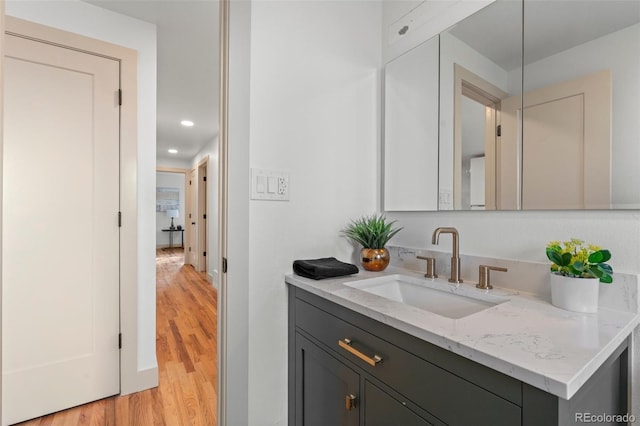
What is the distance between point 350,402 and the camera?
37.6 inches

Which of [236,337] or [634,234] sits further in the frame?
[236,337]

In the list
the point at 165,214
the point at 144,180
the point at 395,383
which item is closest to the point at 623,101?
the point at 395,383

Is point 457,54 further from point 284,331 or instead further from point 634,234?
point 284,331

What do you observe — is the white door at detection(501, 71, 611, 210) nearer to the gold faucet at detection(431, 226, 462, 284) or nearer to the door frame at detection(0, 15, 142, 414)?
the gold faucet at detection(431, 226, 462, 284)

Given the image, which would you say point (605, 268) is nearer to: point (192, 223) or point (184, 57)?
point (184, 57)

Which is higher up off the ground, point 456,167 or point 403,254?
point 456,167

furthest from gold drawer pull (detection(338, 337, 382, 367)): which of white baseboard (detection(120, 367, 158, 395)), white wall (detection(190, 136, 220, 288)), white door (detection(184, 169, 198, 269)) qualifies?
white door (detection(184, 169, 198, 269))

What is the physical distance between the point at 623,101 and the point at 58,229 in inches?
100

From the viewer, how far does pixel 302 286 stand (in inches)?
46.4

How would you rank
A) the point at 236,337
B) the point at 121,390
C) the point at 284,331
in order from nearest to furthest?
the point at 236,337 → the point at 284,331 → the point at 121,390

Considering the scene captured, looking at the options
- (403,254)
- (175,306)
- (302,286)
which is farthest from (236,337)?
(175,306)

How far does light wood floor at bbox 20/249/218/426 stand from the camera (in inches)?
66.5

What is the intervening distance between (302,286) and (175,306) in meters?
3.16

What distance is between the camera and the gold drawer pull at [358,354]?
86 centimetres
